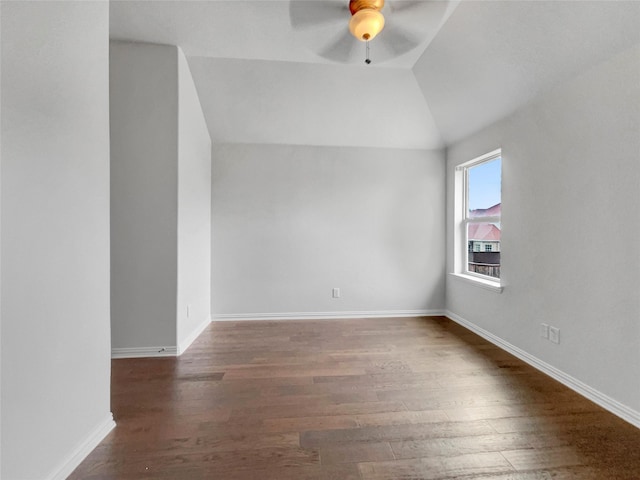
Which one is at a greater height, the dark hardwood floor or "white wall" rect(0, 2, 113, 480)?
"white wall" rect(0, 2, 113, 480)

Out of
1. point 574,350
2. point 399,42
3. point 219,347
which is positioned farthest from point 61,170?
point 574,350

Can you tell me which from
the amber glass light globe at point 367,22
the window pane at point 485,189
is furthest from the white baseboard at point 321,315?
the amber glass light globe at point 367,22

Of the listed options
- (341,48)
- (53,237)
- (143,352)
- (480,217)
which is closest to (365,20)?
(341,48)

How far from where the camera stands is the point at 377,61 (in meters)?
2.53

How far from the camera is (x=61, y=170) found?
1.20m

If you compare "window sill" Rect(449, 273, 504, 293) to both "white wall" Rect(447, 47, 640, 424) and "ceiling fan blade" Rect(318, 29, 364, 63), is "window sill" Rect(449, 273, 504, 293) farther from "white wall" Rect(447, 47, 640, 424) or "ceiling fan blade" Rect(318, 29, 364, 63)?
"ceiling fan blade" Rect(318, 29, 364, 63)

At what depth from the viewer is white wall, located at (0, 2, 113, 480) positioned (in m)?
0.99

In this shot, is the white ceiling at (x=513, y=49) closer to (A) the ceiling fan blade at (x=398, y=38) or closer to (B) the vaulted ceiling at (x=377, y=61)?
(B) the vaulted ceiling at (x=377, y=61)

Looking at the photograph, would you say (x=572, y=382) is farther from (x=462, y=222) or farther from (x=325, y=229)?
(x=325, y=229)

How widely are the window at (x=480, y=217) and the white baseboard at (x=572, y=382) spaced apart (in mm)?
623

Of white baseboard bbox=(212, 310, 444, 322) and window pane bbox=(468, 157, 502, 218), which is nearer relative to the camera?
window pane bbox=(468, 157, 502, 218)

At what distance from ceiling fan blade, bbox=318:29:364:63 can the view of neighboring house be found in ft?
6.83

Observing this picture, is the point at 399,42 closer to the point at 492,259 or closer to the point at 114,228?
the point at 492,259

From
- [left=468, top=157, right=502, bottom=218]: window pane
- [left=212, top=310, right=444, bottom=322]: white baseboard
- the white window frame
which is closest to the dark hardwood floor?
[left=212, top=310, right=444, bottom=322]: white baseboard
